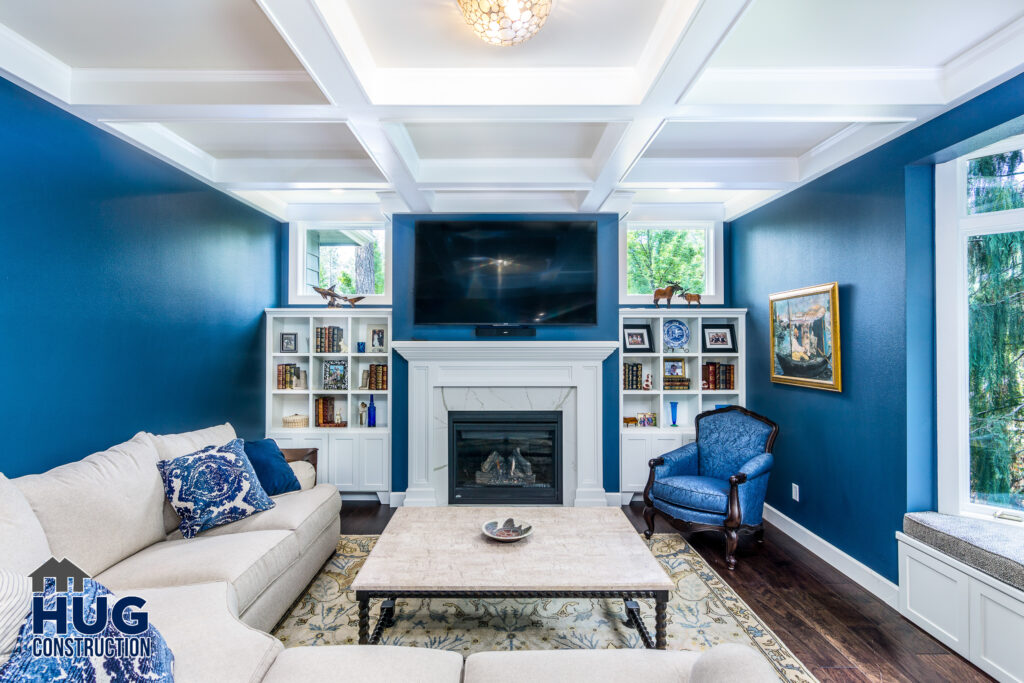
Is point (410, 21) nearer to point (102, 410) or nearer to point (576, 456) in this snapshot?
point (102, 410)

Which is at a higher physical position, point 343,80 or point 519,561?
point 343,80

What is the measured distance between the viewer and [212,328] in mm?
3520

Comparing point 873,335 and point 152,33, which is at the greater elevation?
point 152,33

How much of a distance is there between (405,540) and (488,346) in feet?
6.30

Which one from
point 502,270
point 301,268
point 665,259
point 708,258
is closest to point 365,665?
point 502,270

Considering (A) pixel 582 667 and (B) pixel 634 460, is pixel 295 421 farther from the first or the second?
(A) pixel 582 667

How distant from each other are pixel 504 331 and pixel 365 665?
2923mm

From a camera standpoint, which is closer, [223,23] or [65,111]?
[223,23]

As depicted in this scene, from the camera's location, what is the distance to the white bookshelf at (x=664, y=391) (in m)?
4.23

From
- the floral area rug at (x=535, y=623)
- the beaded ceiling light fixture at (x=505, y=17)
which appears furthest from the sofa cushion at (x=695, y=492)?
the beaded ceiling light fixture at (x=505, y=17)

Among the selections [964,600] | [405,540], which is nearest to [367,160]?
[405,540]

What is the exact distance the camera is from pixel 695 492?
10.7 feet

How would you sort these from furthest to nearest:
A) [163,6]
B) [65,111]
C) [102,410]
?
1. [102,410]
2. [65,111]
3. [163,6]

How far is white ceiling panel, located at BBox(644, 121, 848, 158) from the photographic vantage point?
284 centimetres
